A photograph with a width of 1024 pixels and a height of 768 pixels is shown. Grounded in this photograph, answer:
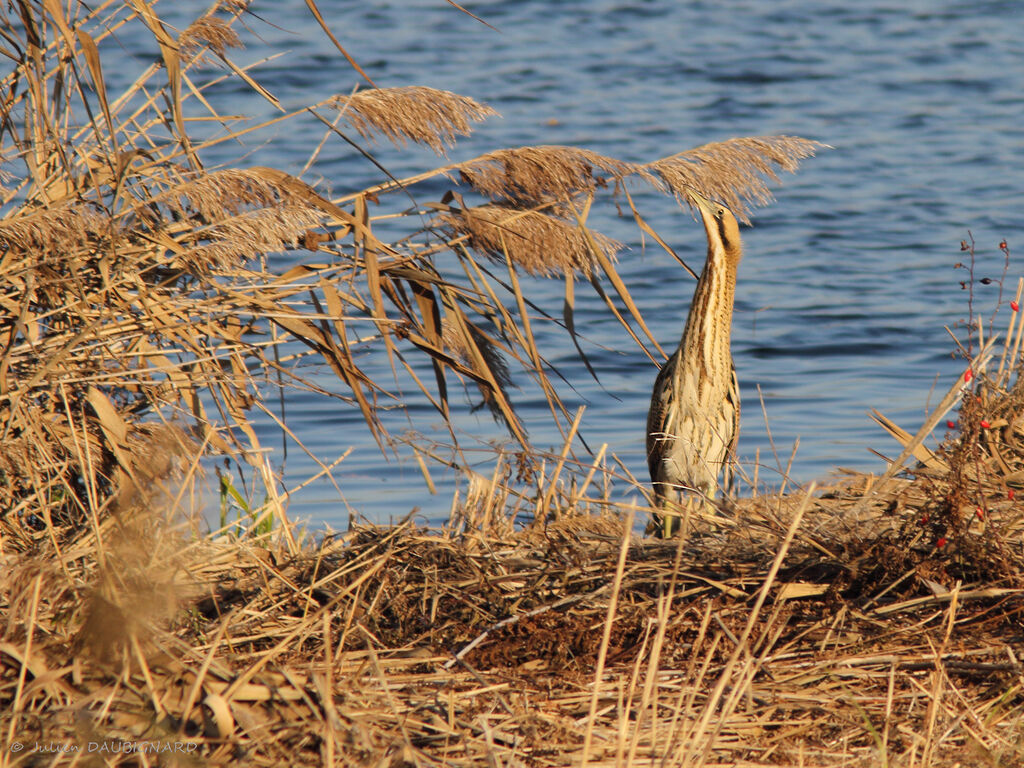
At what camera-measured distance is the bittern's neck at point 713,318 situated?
4797 millimetres

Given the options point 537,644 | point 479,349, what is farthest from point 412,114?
point 537,644

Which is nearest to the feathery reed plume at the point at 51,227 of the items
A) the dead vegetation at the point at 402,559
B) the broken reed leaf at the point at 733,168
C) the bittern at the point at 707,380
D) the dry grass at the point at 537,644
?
the dead vegetation at the point at 402,559

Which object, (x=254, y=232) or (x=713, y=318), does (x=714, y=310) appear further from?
(x=254, y=232)

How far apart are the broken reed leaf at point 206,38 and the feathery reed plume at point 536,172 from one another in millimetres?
738

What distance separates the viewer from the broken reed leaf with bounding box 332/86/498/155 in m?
3.52

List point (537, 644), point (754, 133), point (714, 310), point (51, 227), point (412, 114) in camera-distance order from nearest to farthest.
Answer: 1. point (537, 644)
2. point (51, 227)
3. point (412, 114)
4. point (714, 310)
5. point (754, 133)

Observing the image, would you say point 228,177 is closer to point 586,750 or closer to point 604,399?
point 586,750

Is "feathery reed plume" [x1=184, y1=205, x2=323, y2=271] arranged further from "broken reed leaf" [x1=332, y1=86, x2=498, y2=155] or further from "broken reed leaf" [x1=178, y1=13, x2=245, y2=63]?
"broken reed leaf" [x1=178, y1=13, x2=245, y2=63]

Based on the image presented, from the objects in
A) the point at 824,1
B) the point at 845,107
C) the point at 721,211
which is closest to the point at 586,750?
the point at 721,211

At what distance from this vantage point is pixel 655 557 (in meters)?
3.34

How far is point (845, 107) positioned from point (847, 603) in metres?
11.2

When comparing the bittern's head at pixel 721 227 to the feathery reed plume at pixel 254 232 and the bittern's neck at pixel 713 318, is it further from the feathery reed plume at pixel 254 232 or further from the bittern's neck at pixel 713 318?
the feathery reed plume at pixel 254 232

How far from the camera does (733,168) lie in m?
3.62

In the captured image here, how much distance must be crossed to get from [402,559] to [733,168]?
132 cm
